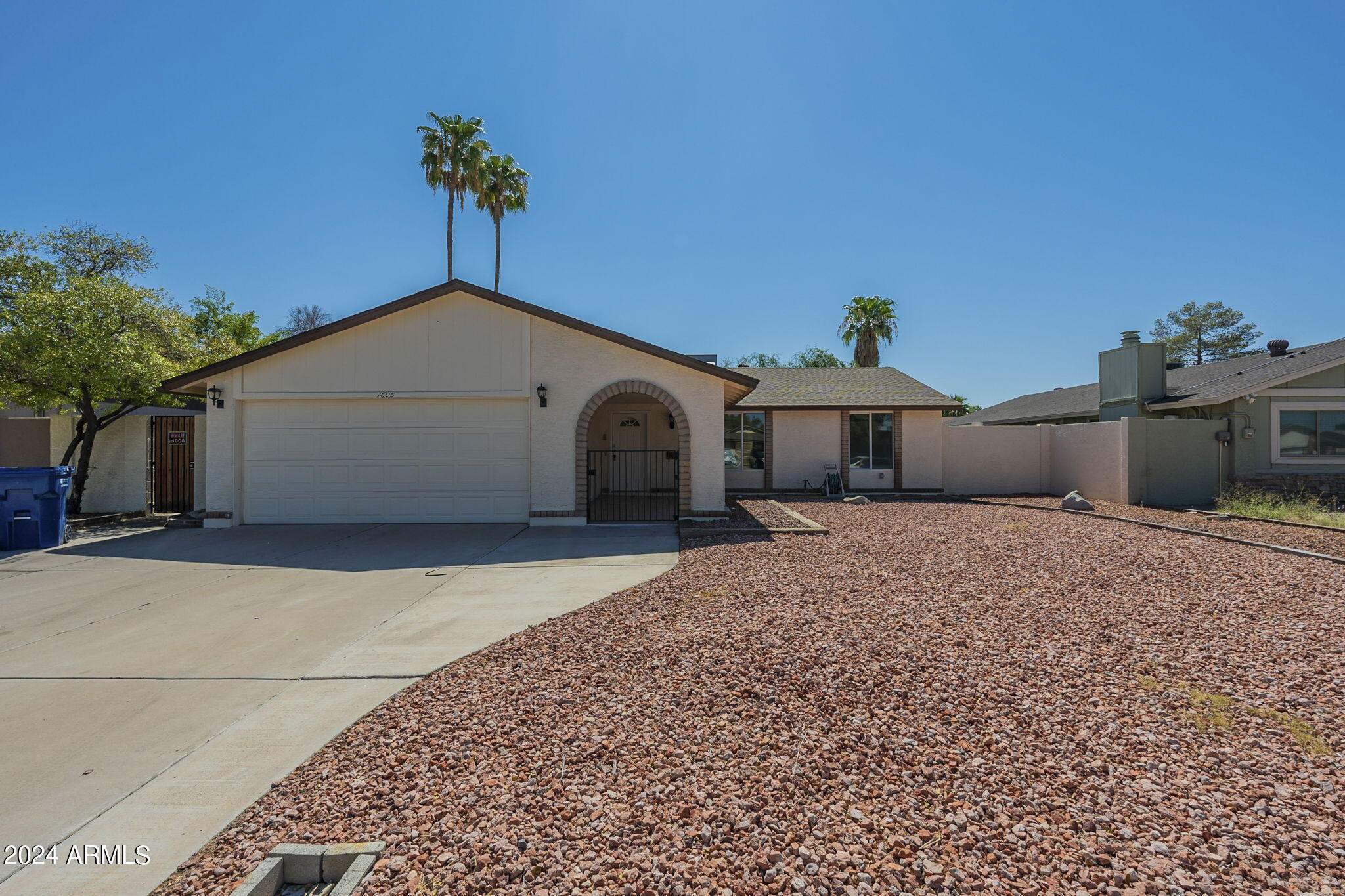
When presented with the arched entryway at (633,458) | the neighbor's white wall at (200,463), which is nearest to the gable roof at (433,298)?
A: the neighbor's white wall at (200,463)

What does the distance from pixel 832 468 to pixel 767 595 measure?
1258 centimetres

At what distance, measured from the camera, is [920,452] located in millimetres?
18250

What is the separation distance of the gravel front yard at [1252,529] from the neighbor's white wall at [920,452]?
376 centimetres

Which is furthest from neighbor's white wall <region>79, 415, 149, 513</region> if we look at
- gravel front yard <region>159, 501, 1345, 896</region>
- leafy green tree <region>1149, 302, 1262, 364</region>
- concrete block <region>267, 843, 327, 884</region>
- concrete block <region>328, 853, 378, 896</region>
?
leafy green tree <region>1149, 302, 1262, 364</region>

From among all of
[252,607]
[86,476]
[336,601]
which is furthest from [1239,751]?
[86,476]

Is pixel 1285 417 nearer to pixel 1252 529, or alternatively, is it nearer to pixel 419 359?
pixel 1252 529

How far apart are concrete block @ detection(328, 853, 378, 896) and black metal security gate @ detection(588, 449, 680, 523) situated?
12.6m

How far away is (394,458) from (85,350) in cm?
580

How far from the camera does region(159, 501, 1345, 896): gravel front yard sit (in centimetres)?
238

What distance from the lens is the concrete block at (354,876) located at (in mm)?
2266

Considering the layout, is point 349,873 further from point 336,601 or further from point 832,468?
point 832,468

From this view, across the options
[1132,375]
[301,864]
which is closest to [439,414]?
[301,864]

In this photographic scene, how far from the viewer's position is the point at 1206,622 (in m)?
5.31

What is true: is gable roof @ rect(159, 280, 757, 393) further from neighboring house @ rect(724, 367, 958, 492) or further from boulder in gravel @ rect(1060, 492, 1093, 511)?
boulder in gravel @ rect(1060, 492, 1093, 511)
